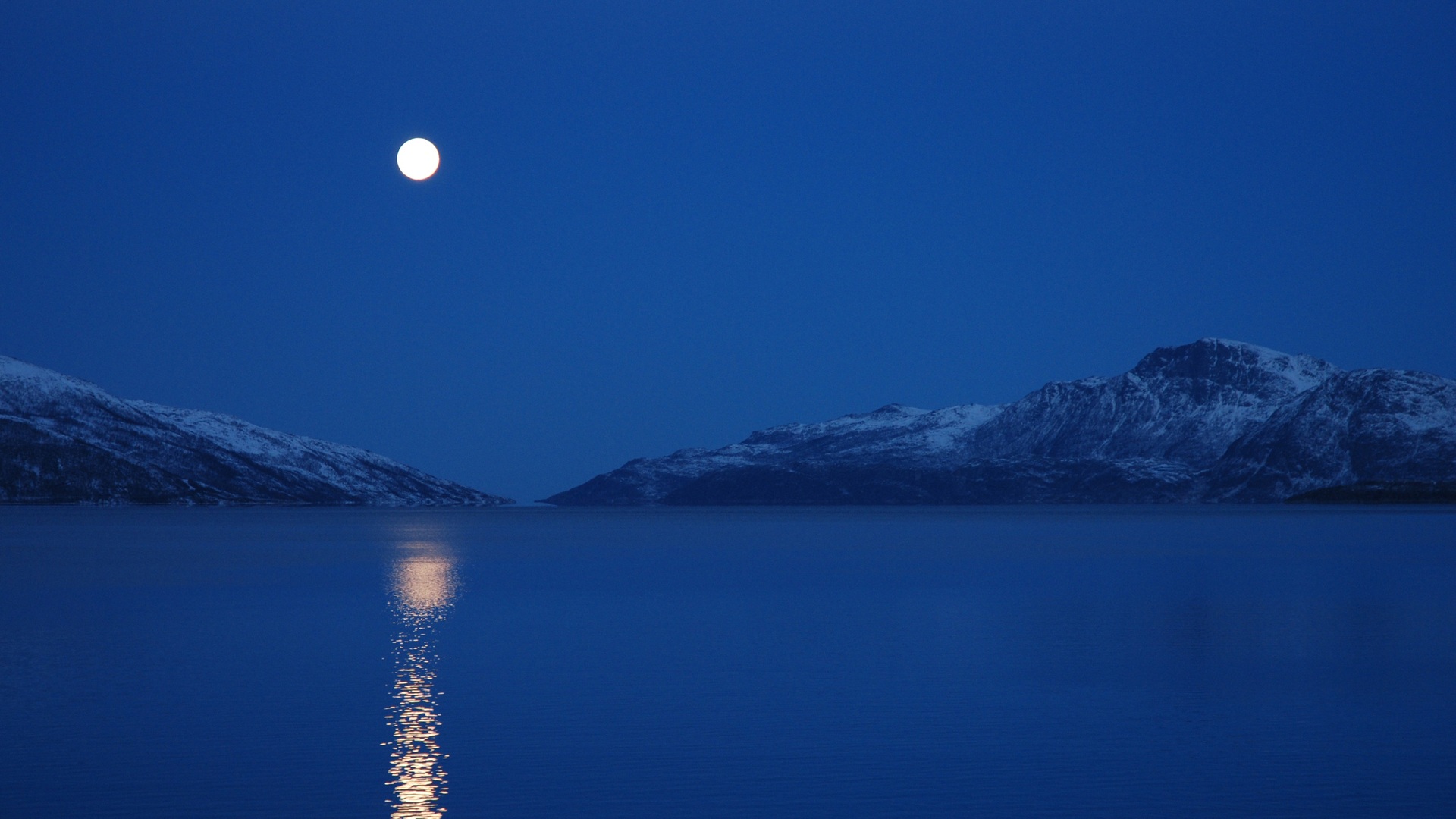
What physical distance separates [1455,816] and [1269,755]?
5290 mm

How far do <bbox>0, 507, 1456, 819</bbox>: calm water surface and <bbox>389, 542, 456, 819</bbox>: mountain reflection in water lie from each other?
5.6 inches

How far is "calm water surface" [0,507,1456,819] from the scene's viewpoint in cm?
2488

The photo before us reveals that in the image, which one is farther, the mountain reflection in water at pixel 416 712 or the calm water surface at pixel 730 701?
the calm water surface at pixel 730 701

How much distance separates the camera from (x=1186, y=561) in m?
113

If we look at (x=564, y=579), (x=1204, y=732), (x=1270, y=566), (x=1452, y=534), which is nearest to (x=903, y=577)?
(x=564, y=579)

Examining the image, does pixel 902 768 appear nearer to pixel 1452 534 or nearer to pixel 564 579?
pixel 564 579

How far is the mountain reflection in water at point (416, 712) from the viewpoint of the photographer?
2459 cm

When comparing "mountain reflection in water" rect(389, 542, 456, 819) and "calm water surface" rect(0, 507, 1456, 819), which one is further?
"calm water surface" rect(0, 507, 1456, 819)

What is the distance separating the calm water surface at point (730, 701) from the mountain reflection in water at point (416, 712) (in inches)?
5.6

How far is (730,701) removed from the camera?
3550 centimetres

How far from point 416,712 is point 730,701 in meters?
8.04

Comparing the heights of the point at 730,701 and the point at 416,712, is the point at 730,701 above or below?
below

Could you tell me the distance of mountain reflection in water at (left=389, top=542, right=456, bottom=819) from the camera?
968 inches

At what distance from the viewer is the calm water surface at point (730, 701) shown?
24.9 meters
